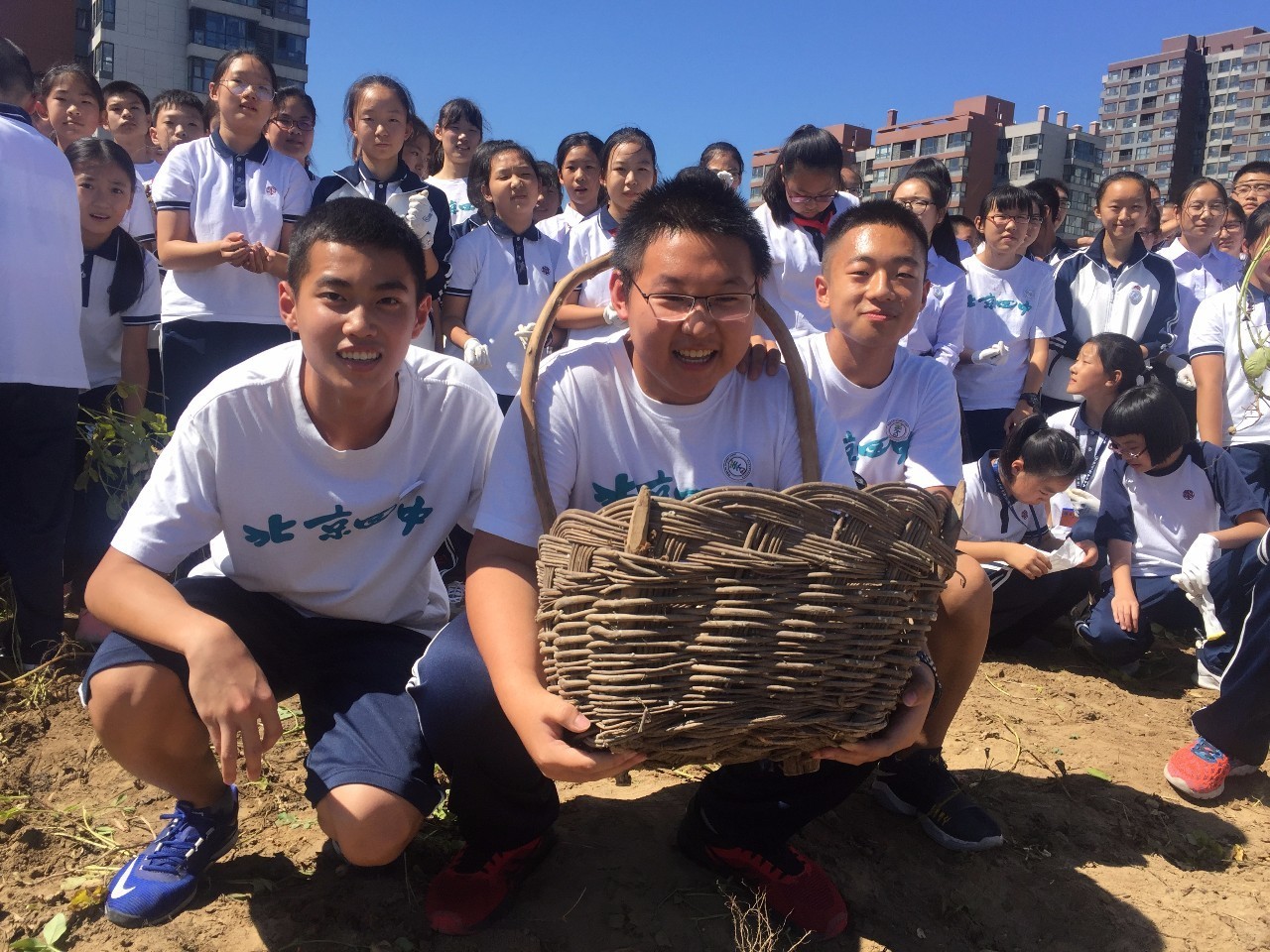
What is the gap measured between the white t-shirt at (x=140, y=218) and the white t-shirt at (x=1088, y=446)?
4401mm

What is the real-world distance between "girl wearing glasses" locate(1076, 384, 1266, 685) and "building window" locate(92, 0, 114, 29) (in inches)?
1505

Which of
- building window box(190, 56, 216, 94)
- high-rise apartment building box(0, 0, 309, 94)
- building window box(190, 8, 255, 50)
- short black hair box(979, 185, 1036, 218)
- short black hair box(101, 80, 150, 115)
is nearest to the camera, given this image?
short black hair box(979, 185, 1036, 218)

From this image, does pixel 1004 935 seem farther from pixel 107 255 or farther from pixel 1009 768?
pixel 107 255

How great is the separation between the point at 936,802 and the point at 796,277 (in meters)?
2.27

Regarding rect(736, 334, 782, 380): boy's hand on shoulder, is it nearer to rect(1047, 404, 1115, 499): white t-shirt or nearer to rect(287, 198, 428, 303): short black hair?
rect(287, 198, 428, 303): short black hair

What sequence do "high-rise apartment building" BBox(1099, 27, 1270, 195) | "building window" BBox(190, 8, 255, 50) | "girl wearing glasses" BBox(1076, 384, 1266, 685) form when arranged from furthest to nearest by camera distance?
"high-rise apartment building" BBox(1099, 27, 1270, 195)
"building window" BBox(190, 8, 255, 50)
"girl wearing glasses" BBox(1076, 384, 1266, 685)

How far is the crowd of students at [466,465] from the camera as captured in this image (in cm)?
194

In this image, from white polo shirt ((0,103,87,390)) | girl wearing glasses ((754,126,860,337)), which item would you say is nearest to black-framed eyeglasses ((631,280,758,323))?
girl wearing glasses ((754,126,860,337))

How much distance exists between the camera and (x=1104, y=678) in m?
4.03

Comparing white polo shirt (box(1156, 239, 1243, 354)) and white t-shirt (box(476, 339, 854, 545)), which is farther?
white polo shirt (box(1156, 239, 1243, 354))

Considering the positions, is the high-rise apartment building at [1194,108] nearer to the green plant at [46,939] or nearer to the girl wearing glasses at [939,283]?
the girl wearing glasses at [939,283]

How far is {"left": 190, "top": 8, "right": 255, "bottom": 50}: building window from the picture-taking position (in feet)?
117

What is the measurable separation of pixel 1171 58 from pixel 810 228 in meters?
69.6

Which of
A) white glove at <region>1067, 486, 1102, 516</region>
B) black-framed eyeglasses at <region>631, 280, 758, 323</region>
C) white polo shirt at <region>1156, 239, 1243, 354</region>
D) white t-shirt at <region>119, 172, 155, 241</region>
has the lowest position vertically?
white glove at <region>1067, 486, 1102, 516</region>
